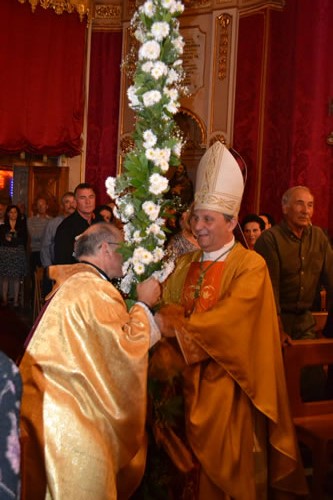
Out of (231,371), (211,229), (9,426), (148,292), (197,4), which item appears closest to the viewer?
(9,426)

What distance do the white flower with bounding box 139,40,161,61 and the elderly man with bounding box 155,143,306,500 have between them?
2.49ft

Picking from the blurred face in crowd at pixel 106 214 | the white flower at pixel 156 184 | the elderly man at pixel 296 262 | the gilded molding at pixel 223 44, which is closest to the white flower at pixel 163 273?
the white flower at pixel 156 184

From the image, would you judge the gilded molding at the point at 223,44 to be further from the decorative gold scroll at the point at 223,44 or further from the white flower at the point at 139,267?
the white flower at the point at 139,267

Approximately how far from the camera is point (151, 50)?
9.68ft

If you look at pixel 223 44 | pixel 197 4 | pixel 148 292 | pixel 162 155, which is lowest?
pixel 148 292

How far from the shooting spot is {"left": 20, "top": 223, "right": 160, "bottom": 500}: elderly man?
100 inches

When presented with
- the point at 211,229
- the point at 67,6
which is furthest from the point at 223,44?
the point at 211,229

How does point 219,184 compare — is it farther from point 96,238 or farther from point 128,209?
point 96,238

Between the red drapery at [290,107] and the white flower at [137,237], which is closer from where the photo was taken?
the white flower at [137,237]

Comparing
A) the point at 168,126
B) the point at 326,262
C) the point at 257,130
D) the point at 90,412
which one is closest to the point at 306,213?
the point at 326,262

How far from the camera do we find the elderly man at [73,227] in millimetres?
5570

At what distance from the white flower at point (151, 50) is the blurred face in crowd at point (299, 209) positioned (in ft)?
5.98

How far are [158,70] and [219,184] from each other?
2.41 ft

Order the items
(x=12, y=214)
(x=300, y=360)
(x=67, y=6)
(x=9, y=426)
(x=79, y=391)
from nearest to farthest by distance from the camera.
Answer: (x=9, y=426) → (x=79, y=391) → (x=300, y=360) → (x=12, y=214) → (x=67, y=6)
